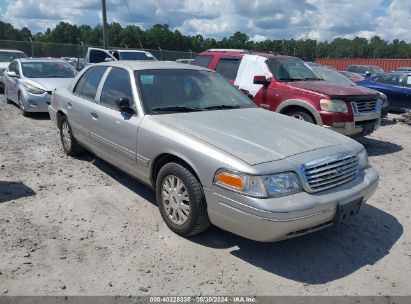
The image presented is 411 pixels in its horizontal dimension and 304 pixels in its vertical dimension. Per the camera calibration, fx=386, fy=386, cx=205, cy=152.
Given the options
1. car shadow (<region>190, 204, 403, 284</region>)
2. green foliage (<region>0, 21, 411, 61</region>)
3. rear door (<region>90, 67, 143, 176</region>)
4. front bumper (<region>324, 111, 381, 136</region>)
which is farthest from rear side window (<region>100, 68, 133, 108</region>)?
green foliage (<region>0, 21, 411, 61</region>)

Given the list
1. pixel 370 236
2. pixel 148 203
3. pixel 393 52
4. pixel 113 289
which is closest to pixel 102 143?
pixel 148 203

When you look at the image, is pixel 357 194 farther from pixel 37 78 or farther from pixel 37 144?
pixel 37 78

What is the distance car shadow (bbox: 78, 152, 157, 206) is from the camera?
484 cm

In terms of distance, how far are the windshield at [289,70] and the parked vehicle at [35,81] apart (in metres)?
4.62

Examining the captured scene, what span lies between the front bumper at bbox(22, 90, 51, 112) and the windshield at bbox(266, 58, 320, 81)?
18.0ft

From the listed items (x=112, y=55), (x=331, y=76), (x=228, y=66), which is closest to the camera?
(x=228, y=66)

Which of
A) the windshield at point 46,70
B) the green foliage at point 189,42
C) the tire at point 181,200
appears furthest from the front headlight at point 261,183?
the green foliage at point 189,42

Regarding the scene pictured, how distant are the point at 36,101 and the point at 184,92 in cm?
634

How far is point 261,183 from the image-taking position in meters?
3.10

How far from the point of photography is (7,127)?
8516 millimetres

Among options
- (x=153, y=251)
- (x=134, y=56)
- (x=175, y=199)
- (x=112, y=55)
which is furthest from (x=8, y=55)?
(x=153, y=251)

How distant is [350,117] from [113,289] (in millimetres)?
5216

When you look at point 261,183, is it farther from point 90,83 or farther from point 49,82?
point 49,82

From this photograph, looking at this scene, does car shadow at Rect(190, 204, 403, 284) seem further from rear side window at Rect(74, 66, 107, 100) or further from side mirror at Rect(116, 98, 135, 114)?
rear side window at Rect(74, 66, 107, 100)
